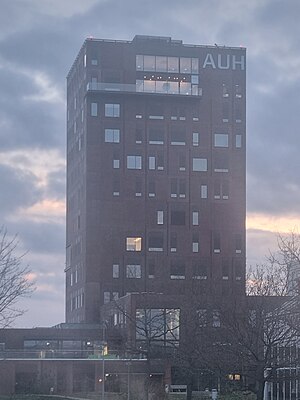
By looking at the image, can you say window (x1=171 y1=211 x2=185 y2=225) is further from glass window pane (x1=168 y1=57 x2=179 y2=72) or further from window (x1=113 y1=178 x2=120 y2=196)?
glass window pane (x1=168 y1=57 x2=179 y2=72)

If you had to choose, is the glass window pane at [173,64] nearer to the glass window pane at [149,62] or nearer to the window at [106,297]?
the glass window pane at [149,62]

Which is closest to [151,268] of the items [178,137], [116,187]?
[116,187]

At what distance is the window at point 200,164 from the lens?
5763 inches

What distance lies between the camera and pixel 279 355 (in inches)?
2397

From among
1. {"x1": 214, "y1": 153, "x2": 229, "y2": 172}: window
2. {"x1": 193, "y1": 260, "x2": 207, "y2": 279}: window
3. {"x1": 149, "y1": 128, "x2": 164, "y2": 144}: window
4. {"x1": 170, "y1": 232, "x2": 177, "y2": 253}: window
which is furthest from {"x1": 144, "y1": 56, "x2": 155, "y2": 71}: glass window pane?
{"x1": 193, "y1": 260, "x2": 207, "y2": 279}: window

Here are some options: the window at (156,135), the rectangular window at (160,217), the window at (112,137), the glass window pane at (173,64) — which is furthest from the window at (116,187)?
the glass window pane at (173,64)

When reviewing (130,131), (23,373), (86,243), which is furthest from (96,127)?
(23,373)

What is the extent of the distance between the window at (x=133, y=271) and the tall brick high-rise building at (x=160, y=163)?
0.15 meters

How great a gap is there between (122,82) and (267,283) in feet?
269

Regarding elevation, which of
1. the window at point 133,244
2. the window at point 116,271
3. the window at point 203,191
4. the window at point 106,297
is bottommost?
the window at point 106,297

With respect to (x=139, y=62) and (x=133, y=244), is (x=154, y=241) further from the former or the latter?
(x=139, y=62)

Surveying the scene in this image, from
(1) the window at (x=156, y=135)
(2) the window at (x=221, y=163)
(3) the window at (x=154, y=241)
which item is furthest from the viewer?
(2) the window at (x=221, y=163)

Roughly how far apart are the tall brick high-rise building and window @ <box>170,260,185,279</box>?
0.15m

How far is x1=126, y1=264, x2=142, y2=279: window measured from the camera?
14126 centimetres
